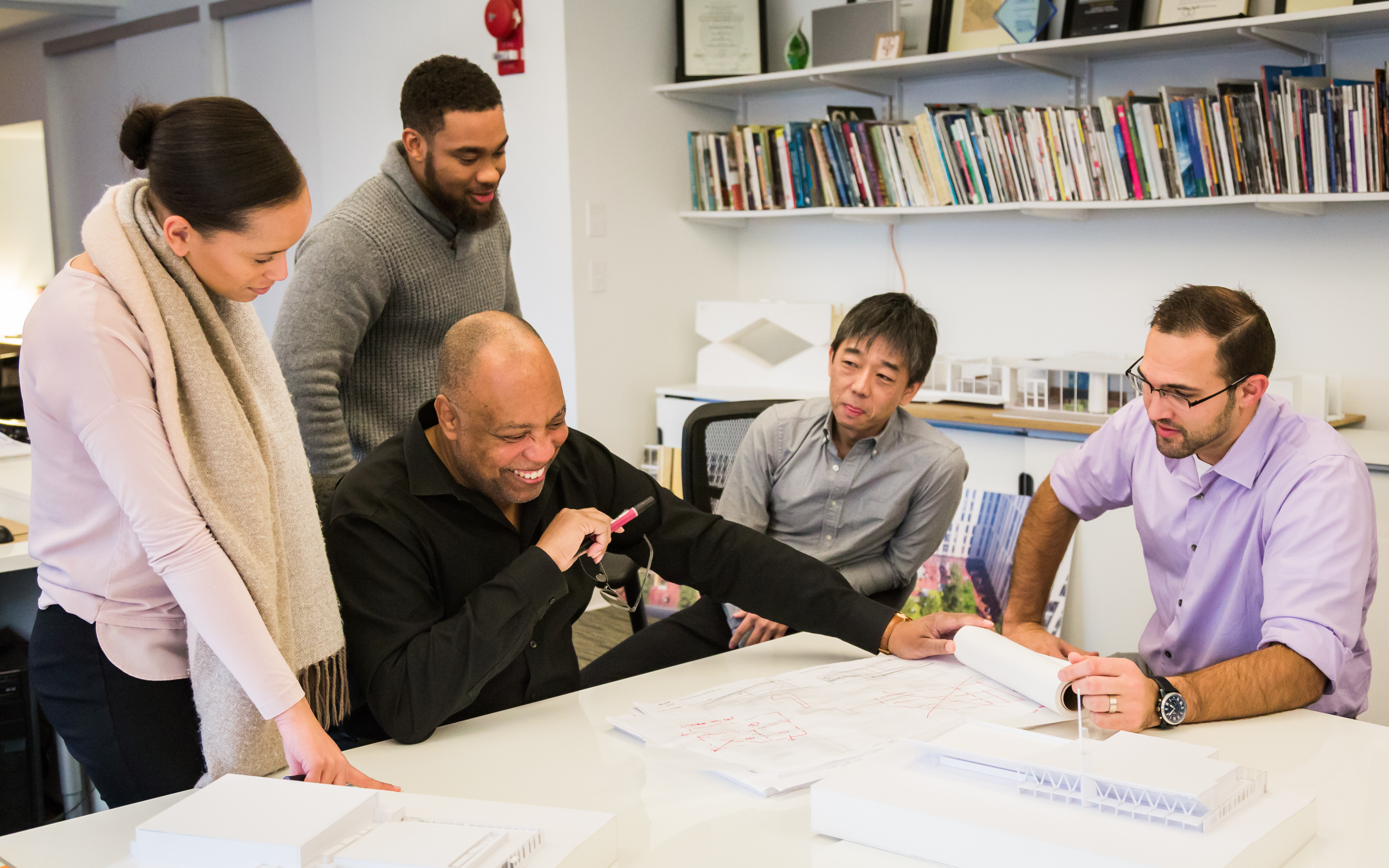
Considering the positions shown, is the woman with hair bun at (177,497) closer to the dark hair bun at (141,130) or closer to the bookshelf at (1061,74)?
the dark hair bun at (141,130)

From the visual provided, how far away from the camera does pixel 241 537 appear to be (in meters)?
1.37

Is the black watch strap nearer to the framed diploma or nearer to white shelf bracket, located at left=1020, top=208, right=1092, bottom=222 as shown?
white shelf bracket, located at left=1020, top=208, right=1092, bottom=222

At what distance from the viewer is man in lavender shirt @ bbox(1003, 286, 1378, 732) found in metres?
→ 1.47

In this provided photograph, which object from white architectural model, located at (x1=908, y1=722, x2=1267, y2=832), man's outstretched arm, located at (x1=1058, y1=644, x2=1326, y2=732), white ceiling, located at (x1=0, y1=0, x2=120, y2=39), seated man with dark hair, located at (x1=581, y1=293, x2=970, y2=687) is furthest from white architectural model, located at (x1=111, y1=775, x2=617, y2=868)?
white ceiling, located at (x1=0, y1=0, x2=120, y2=39)

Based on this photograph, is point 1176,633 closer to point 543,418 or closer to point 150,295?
point 543,418

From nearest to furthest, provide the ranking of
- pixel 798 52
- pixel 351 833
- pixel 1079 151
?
pixel 351 833 < pixel 1079 151 < pixel 798 52

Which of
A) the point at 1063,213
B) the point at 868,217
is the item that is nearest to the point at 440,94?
the point at 1063,213

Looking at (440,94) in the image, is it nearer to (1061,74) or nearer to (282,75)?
(1061,74)

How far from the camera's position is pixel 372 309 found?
2.16 m

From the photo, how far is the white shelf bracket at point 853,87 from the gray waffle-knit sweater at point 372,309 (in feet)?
6.39

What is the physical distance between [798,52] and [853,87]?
9.8 inches

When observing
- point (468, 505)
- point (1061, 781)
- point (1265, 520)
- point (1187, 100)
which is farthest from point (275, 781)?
point (1187, 100)

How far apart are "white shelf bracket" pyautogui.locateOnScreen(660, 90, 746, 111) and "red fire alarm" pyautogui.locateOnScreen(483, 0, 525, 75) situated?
54 centimetres

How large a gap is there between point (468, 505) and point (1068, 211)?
8.69ft
